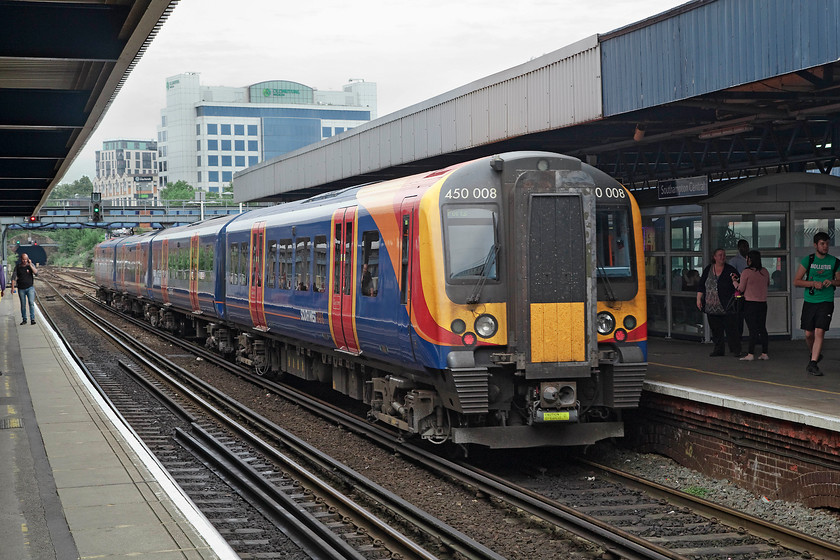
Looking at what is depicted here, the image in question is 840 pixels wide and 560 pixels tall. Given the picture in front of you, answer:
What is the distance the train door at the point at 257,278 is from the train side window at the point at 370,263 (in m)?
5.44

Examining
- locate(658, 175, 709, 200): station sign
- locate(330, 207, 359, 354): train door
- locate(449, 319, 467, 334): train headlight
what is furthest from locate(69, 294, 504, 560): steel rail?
locate(658, 175, 709, 200): station sign

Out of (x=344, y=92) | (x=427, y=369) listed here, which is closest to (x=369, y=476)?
(x=427, y=369)

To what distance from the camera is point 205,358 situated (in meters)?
22.5

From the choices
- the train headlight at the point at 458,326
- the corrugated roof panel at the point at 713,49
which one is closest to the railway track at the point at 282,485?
the train headlight at the point at 458,326

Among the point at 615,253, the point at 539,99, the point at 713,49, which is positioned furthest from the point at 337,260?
the point at 713,49

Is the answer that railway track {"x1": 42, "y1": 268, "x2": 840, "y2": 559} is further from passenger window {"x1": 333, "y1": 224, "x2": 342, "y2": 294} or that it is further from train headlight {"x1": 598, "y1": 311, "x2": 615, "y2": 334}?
passenger window {"x1": 333, "y1": 224, "x2": 342, "y2": 294}

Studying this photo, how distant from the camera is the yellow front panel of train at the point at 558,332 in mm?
9820

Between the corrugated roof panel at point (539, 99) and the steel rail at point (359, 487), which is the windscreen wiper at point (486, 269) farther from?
the corrugated roof panel at point (539, 99)

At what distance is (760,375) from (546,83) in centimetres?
560

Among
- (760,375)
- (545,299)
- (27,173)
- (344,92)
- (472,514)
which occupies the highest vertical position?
(344,92)

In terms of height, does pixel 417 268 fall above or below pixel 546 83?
below

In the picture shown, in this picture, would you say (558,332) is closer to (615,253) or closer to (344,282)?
(615,253)

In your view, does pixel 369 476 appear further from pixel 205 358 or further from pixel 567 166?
pixel 205 358

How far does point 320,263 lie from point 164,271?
15720mm
